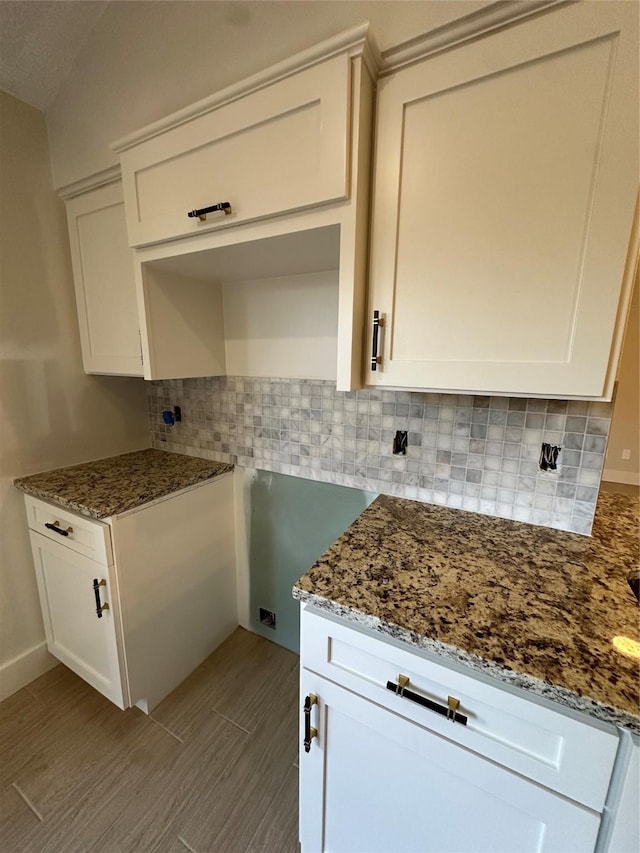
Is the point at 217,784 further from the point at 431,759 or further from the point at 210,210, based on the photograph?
the point at 210,210

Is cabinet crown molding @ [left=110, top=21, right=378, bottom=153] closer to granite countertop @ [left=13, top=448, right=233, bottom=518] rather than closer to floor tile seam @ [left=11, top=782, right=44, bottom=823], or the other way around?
granite countertop @ [left=13, top=448, right=233, bottom=518]

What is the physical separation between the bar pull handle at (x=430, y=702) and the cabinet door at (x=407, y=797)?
0.22ft

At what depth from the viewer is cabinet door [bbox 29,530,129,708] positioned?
1.28 m

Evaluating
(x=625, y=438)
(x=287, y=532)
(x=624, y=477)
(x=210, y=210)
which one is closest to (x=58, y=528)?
(x=287, y=532)

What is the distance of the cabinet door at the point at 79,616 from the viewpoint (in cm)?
128

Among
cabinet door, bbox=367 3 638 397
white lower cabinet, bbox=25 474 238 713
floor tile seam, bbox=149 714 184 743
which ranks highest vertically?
cabinet door, bbox=367 3 638 397

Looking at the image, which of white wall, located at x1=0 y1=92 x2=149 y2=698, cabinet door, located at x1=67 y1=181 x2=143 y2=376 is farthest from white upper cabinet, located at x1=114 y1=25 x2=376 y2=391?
white wall, located at x1=0 y1=92 x2=149 y2=698

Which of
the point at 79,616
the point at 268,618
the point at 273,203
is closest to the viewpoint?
the point at 273,203

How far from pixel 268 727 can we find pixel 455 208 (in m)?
1.86

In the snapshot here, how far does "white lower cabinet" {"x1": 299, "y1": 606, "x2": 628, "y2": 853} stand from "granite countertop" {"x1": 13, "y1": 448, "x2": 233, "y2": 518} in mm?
831

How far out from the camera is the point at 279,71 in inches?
32.5

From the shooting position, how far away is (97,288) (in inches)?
57.6

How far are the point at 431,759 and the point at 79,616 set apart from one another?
1380 mm

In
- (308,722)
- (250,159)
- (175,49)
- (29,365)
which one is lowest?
(308,722)
